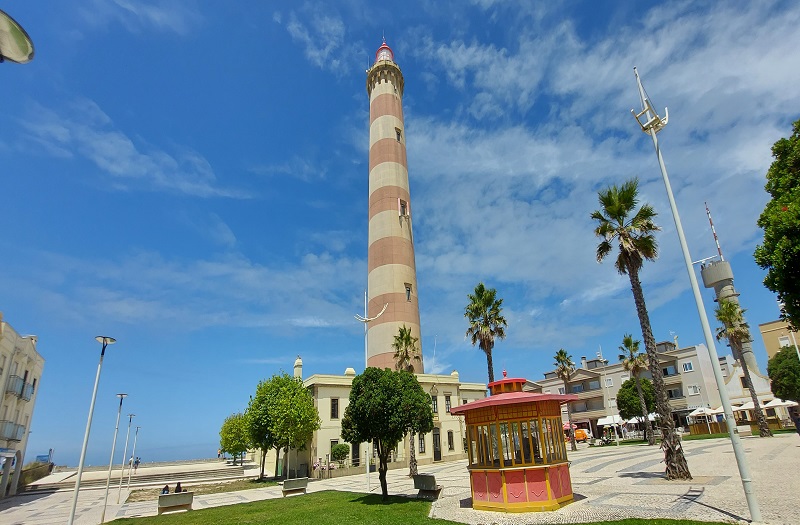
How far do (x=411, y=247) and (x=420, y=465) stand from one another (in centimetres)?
1982

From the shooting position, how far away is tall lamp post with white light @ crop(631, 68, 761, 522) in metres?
10.0

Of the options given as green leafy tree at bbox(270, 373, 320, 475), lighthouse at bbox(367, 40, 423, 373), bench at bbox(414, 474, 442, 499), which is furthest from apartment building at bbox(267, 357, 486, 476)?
bench at bbox(414, 474, 442, 499)

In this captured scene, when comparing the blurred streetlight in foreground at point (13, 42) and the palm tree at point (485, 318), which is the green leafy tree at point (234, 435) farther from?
the blurred streetlight in foreground at point (13, 42)

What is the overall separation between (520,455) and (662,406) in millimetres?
7642

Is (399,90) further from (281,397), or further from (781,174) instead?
(781,174)

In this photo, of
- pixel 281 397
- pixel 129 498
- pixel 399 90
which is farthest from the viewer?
pixel 399 90

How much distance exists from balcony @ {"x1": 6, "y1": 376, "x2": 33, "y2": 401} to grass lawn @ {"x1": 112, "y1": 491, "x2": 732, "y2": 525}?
62.4 ft

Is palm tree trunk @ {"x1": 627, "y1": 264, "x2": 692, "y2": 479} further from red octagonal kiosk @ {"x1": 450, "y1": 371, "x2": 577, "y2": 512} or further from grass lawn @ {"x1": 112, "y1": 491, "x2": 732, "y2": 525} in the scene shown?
grass lawn @ {"x1": 112, "y1": 491, "x2": 732, "y2": 525}

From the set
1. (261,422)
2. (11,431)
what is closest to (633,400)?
(261,422)

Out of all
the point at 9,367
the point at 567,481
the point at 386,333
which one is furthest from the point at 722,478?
the point at 9,367

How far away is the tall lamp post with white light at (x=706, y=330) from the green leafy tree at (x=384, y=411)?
426 inches

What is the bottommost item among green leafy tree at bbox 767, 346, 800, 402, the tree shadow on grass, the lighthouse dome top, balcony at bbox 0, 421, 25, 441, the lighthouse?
the tree shadow on grass

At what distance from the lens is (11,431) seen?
30531 millimetres

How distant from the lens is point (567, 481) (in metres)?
14.9
